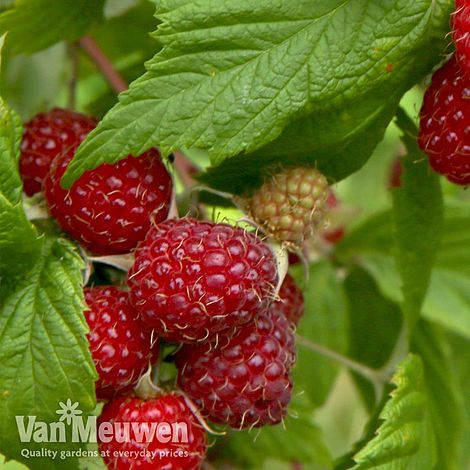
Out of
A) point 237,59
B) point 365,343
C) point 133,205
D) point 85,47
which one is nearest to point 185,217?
point 133,205

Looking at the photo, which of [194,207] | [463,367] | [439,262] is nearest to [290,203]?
[194,207]

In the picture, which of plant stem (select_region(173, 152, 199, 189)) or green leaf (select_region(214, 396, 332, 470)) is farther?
green leaf (select_region(214, 396, 332, 470))

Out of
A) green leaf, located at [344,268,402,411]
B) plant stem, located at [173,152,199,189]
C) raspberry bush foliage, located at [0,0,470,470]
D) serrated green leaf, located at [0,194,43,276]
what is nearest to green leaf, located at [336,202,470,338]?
green leaf, located at [344,268,402,411]

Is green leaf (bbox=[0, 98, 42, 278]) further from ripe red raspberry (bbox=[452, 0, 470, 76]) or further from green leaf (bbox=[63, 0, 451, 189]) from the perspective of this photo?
ripe red raspberry (bbox=[452, 0, 470, 76])

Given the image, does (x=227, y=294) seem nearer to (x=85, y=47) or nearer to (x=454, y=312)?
(x=85, y=47)

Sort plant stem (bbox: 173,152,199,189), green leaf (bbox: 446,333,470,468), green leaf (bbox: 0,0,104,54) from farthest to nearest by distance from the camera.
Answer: green leaf (bbox: 446,333,470,468), plant stem (bbox: 173,152,199,189), green leaf (bbox: 0,0,104,54)

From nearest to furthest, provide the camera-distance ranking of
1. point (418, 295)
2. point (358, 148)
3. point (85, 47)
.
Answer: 1. point (358, 148)
2. point (418, 295)
3. point (85, 47)
